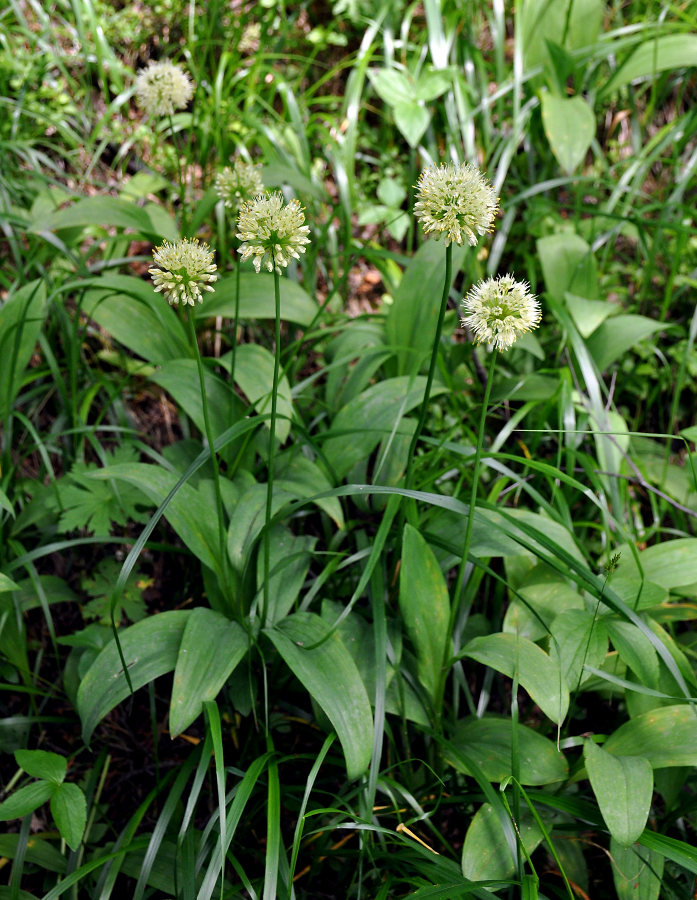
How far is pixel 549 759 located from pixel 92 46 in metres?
3.45

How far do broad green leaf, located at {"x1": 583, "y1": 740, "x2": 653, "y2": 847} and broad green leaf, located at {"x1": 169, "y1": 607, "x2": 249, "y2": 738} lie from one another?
0.76 m

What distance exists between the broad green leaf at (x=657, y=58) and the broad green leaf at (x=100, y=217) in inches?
81.8

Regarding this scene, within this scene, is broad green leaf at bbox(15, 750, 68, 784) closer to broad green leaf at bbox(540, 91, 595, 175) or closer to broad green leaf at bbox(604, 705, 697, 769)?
broad green leaf at bbox(604, 705, 697, 769)

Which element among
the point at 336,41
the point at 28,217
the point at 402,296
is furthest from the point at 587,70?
the point at 28,217

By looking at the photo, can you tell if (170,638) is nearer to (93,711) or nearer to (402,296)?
(93,711)

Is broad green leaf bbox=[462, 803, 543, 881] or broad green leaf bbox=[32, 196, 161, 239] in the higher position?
broad green leaf bbox=[32, 196, 161, 239]

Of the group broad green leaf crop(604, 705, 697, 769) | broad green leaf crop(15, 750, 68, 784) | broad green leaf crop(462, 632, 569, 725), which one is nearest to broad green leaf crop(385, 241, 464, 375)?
broad green leaf crop(462, 632, 569, 725)

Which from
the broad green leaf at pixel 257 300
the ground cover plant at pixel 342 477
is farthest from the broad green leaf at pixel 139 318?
the broad green leaf at pixel 257 300

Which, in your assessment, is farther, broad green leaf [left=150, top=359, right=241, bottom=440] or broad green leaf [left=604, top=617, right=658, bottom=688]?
broad green leaf [left=150, top=359, right=241, bottom=440]

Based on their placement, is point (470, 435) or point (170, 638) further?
point (470, 435)

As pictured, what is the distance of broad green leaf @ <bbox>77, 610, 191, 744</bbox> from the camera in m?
1.45

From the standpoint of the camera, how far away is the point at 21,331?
1.96 meters

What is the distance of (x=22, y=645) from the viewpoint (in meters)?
1.77

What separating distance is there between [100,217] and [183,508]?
3.55 feet
